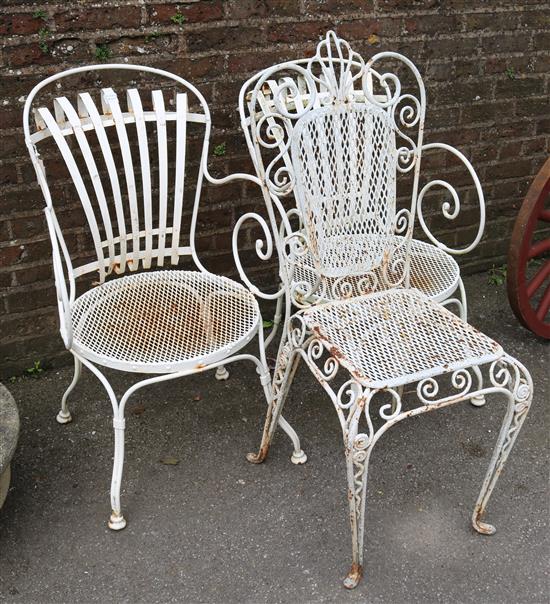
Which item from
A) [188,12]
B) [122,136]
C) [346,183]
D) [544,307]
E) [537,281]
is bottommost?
[544,307]

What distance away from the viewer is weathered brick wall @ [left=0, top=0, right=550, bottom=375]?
2.23 meters

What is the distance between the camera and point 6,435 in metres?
1.89

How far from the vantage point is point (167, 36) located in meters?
2.34

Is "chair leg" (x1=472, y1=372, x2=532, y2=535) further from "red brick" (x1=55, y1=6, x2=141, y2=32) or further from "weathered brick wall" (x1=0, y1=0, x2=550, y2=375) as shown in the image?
"red brick" (x1=55, y1=6, x2=141, y2=32)

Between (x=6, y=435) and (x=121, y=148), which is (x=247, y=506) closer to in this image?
(x=6, y=435)

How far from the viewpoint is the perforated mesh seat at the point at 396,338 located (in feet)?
5.63

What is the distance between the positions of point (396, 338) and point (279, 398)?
1.38 ft

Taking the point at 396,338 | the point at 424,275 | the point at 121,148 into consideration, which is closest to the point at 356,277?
the point at 424,275

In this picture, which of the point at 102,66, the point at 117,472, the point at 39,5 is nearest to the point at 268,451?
the point at 117,472

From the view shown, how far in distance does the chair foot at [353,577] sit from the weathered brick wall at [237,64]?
4.26 feet

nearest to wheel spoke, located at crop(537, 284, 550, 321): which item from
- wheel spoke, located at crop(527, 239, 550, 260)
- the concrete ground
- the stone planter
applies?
wheel spoke, located at crop(527, 239, 550, 260)

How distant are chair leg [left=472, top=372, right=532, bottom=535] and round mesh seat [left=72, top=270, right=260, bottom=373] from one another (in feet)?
2.39

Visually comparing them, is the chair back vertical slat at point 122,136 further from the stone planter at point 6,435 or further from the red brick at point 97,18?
the stone planter at point 6,435

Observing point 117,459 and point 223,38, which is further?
point 223,38
